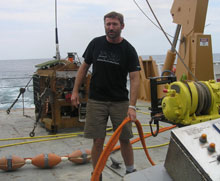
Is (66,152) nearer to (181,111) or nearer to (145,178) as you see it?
(181,111)

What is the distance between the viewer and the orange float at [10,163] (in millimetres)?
3469

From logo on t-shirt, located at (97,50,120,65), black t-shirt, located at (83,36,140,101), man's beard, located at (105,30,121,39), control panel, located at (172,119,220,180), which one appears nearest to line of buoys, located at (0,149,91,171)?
black t-shirt, located at (83,36,140,101)

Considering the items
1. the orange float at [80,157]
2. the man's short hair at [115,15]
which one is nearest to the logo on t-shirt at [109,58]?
the man's short hair at [115,15]

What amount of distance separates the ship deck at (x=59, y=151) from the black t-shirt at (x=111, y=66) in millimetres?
886

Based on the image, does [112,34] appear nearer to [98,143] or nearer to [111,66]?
[111,66]

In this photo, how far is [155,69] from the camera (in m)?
10.0

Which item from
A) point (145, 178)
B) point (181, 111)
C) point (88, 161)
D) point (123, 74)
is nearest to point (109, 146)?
point (145, 178)

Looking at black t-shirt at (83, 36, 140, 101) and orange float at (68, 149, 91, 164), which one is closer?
black t-shirt at (83, 36, 140, 101)

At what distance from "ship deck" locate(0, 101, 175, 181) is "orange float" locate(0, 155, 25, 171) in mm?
68

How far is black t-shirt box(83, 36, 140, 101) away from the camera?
2982 millimetres

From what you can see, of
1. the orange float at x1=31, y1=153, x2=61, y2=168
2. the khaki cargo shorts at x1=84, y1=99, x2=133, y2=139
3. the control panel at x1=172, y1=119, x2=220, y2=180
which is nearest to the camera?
the control panel at x1=172, y1=119, x2=220, y2=180

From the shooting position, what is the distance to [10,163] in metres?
3.48

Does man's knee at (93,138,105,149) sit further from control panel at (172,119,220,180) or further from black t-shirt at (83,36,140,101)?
control panel at (172,119,220,180)

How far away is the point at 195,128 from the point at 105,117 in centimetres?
125
